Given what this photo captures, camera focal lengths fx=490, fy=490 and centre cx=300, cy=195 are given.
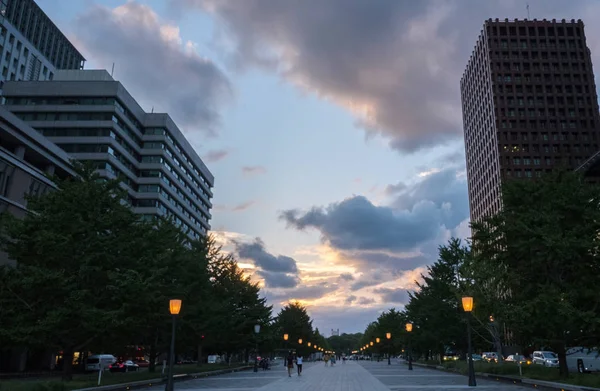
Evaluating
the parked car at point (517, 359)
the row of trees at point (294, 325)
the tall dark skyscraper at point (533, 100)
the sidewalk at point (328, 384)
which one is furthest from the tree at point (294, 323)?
the sidewalk at point (328, 384)

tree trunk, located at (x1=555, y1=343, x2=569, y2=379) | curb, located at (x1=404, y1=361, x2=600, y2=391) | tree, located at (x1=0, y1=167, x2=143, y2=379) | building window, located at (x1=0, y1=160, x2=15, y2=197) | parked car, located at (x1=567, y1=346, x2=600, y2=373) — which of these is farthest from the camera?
building window, located at (x1=0, y1=160, x2=15, y2=197)

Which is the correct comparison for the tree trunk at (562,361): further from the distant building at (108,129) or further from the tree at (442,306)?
the distant building at (108,129)

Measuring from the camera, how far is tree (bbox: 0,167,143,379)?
909 inches

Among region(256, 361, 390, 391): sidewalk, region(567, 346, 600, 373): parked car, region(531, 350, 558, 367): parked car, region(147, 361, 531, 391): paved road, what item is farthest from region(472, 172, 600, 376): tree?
region(531, 350, 558, 367): parked car

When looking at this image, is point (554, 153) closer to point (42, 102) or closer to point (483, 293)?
point (483, 293)

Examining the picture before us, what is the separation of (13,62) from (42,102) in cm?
1483

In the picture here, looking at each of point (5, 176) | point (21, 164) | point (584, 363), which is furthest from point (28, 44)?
point (584, 363)

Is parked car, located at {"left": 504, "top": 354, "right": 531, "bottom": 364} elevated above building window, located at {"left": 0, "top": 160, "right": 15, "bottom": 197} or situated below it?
below

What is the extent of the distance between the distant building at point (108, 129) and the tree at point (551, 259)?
207 ft

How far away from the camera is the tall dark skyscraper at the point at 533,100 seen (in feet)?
381

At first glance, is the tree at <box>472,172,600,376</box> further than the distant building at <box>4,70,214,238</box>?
No

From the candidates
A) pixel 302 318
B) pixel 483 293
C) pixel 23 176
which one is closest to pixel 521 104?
pixel 302 318

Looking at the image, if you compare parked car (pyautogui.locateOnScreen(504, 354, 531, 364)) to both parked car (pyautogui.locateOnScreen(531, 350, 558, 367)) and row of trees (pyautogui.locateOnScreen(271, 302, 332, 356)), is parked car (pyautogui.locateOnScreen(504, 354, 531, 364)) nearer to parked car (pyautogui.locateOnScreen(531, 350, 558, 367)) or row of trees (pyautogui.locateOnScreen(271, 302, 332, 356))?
parked car (pyautogui.locateOnScreen(531, 350, 558, 367))

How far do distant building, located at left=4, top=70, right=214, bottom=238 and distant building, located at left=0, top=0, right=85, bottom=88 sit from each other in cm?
541
